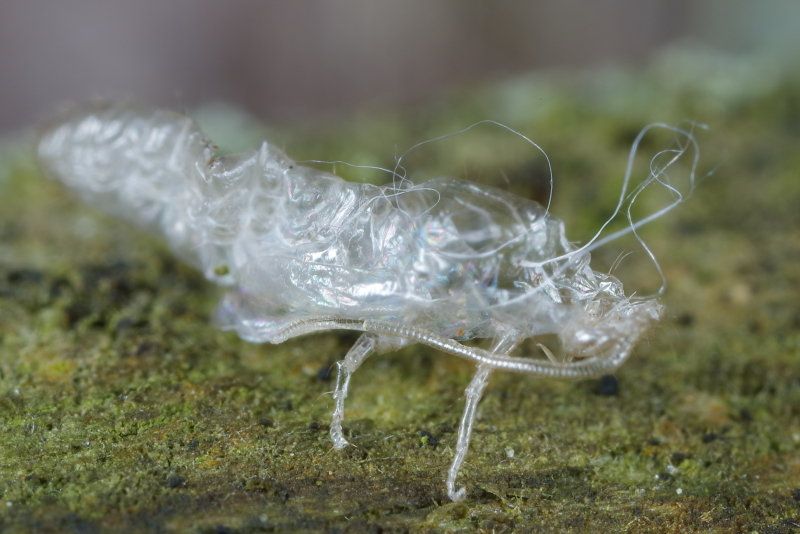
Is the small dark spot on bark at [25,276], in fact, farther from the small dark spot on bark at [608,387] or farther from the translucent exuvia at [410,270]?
the small dark spot on bark at [608,387]

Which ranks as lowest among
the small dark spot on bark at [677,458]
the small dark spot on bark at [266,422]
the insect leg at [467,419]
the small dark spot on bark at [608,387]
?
the small dark spot on bark at [677,458]

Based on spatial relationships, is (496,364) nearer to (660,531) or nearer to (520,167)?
(660,531)

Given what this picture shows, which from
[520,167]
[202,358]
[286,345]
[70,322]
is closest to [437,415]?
[286,345]

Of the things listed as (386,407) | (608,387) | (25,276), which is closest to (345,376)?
(386,407)

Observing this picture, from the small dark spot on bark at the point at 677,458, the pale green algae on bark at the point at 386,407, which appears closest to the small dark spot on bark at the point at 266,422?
the pale green algae on bark at the point at 386,407

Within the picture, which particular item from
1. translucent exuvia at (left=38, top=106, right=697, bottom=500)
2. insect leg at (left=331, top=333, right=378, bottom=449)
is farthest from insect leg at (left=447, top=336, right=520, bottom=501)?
insect leg at (left=331, top=333, right=378, bottom=449)

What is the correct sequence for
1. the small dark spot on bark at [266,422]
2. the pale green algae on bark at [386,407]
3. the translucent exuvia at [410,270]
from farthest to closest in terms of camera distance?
the small dark spot on bark at [266,422] < the translucent exuvia at [410,270] < the pale green algae on bark at [386,407]
